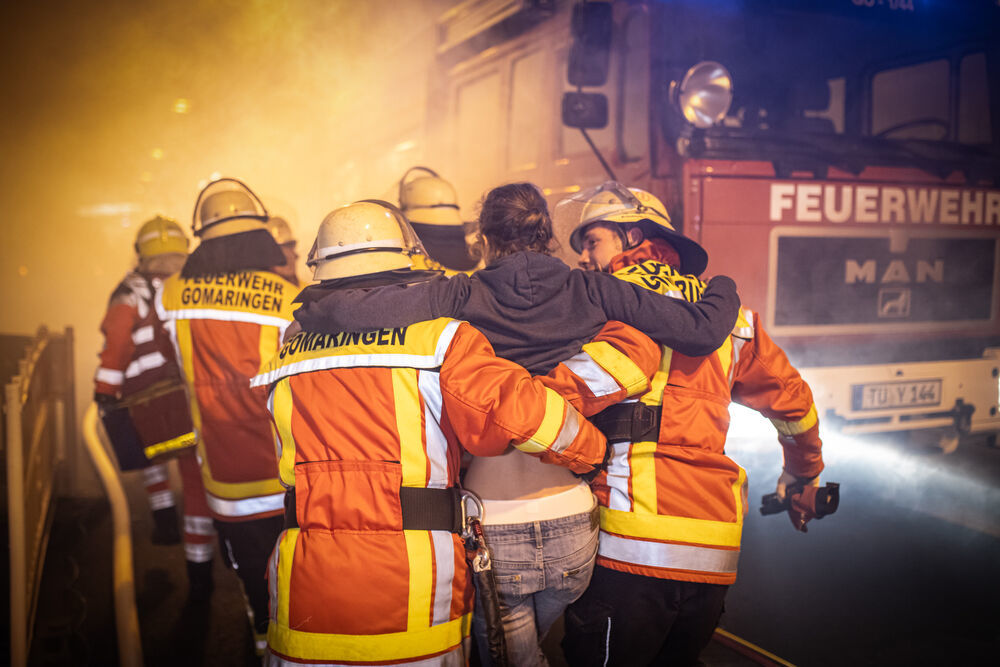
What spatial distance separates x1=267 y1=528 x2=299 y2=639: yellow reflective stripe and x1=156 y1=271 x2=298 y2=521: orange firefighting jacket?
1233 mm

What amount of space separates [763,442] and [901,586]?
3.04 ft

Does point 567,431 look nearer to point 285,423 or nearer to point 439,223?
point 285,423

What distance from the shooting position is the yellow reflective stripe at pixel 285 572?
1.83m

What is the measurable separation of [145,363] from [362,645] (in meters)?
2.89

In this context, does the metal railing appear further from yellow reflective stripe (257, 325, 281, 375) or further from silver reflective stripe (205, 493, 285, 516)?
yellow reflective stripe (257, 325, 281, 375)

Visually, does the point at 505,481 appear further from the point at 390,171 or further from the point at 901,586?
the point at 390,171

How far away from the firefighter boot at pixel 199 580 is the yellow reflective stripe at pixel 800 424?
9.49 feet

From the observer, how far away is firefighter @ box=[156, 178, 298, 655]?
305cm

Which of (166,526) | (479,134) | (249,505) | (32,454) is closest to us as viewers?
(249,505)

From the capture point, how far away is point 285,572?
6.05ft

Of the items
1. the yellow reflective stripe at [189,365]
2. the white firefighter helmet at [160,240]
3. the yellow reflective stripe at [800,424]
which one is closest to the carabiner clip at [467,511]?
the yellow reflective stripe at [800,424]

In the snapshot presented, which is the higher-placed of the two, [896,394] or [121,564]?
[896,394]

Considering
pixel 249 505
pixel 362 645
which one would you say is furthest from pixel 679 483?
pixel 249 505

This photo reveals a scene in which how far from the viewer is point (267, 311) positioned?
123 inches
